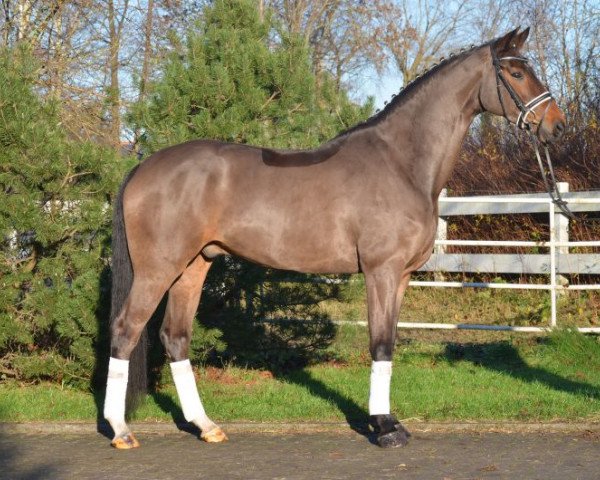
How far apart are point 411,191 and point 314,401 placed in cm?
193

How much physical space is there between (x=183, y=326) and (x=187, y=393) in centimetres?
50

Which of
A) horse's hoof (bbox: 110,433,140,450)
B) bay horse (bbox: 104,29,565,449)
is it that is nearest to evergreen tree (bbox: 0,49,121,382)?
bay horse (bbox: 104,29,565,449)

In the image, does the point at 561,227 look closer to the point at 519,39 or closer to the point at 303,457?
the point at 519,39

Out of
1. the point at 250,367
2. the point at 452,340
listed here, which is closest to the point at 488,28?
the point at 452,340

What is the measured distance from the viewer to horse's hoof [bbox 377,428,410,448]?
16.3 feet

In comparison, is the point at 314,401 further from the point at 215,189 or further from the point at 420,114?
the point at 420,114

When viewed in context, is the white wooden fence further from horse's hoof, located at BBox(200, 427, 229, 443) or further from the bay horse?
horse's hoof, located at BBox(200, 427, 229, 443)

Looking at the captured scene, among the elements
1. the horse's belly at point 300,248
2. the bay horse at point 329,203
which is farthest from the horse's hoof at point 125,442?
the horse's belly at point 300,248

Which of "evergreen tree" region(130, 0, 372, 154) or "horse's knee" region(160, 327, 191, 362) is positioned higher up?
"evergreen tree" region(130, 0, 372, 154)

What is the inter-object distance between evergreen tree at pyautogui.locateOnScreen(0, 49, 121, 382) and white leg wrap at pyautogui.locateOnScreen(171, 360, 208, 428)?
1.12 meters

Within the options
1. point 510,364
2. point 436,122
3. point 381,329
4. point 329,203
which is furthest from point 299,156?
point 510,364

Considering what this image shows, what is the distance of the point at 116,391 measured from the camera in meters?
5.27

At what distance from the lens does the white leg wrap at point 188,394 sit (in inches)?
214

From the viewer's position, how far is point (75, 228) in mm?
6555
